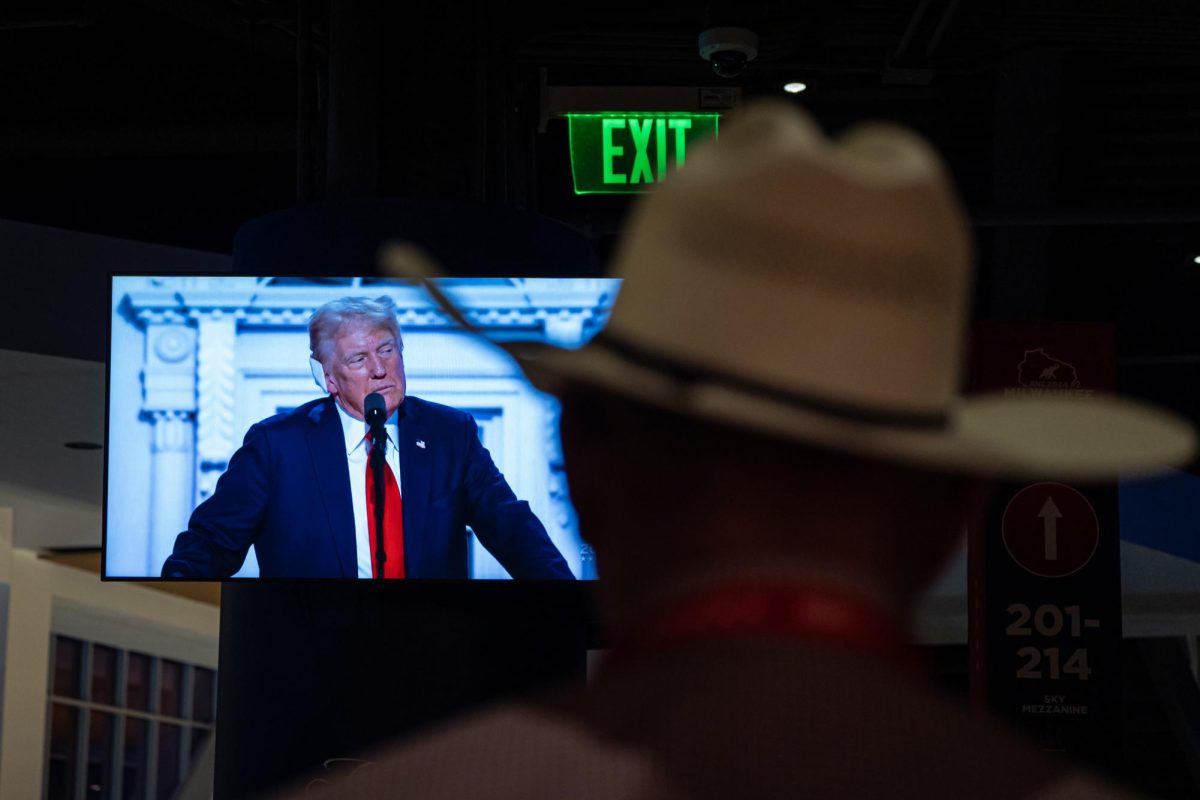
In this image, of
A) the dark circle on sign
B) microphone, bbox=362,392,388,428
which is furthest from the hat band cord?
the dark circle on sign

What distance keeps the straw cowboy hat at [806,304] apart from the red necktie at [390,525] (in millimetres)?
3632

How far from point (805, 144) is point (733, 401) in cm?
12

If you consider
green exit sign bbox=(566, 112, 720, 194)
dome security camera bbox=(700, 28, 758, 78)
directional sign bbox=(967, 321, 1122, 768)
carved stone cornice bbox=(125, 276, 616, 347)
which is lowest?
directional sign bbox=(967, 321, 1122, 768)

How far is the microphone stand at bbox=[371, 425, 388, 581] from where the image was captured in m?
4.31

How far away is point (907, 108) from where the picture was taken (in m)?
7.97

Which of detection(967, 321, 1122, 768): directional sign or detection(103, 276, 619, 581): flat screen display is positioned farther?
detection(967, 321, 1122, 768): directional sign

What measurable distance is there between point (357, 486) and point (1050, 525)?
2.68 m

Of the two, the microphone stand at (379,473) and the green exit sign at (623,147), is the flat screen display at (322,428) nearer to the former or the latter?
the microphone stand at (379,473)

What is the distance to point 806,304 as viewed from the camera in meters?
0.65

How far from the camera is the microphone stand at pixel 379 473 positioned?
14.1ft

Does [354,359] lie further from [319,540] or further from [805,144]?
[805,144]

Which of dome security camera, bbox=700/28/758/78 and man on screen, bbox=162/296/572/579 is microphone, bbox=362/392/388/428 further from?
dome security camera, bbox=700/28/758/78

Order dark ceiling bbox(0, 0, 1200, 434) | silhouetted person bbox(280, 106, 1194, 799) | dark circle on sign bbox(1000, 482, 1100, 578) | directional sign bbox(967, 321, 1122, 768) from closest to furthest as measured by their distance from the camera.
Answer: silhouetted person bbox(280, 106, 1194, 799) < dark ceiling bbox(0, 0, 1200, 434) < directional sign bbox(967, 321, 1122, 768) < dark circle on sign bbox(1000, 482, 1100, 578)

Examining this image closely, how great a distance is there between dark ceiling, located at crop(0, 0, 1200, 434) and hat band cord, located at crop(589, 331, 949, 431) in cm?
406
